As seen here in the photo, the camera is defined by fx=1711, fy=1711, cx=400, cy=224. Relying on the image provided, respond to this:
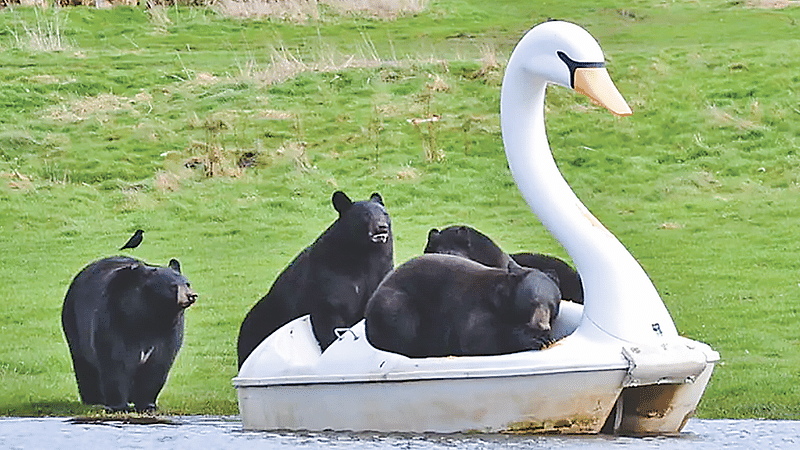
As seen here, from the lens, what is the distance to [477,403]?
30.1ft

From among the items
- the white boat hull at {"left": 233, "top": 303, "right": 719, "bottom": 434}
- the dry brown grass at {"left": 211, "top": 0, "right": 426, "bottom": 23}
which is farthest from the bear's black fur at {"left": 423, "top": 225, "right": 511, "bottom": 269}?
the dry brown grass at {"left": 211, "top": 0, "right": 426, "bottom": 23}

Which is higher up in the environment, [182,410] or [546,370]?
[546,370]

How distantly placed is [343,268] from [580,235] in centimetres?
288

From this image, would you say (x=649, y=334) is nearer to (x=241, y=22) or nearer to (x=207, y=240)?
(x=207, y=240)

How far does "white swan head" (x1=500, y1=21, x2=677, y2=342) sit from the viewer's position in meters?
9.15

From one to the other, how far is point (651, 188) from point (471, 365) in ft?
58.6

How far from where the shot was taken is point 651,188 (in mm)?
26547

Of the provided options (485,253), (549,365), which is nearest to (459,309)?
(549,365)

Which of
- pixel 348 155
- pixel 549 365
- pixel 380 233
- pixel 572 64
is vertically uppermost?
pixel 572 64

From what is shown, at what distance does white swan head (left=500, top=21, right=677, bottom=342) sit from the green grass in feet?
14.8

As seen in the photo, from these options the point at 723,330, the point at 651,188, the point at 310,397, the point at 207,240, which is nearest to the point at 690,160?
the point at 651,188

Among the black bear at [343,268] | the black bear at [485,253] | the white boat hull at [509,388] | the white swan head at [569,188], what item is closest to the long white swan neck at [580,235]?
the white swan head at [569,188]

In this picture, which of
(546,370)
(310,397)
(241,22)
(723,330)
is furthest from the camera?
(241,22)

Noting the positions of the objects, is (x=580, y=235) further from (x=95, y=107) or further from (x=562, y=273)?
(x=95, y=107)
